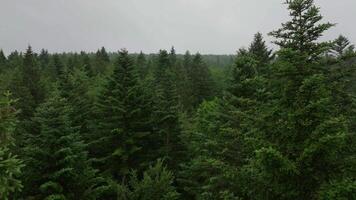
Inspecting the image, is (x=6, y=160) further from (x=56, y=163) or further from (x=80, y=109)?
(x=80, y=109)

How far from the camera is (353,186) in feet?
41.6

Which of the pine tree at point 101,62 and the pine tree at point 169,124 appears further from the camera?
the pine tree at point 101,62

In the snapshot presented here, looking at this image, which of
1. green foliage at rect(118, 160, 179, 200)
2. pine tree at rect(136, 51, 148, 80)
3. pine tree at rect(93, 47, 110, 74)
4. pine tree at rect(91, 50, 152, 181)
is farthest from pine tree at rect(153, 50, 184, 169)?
pine tree at rect(93, 47, 110, 74)

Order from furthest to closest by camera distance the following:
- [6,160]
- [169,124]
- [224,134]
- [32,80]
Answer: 1. [32,80]
2. [169,124]
3. [224,134]
4. [6,160]

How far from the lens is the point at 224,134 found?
22.5 metres

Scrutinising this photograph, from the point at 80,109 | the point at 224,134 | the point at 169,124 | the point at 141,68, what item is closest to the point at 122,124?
the point at 169,124

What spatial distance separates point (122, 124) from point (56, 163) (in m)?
11.3

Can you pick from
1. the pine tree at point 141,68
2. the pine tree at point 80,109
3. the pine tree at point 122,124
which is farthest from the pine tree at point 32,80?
the pine tree at point 141,68

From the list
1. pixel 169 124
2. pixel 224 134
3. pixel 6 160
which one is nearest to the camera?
pixel 6 160

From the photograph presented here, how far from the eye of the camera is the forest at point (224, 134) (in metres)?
13.8

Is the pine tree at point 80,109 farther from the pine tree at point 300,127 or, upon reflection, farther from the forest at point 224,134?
the pine tree at point 300,127

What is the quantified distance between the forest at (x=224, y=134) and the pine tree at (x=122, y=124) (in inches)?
3.6

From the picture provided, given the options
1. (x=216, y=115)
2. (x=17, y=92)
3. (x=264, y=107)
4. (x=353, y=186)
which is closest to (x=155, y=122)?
(x=216, y=115)

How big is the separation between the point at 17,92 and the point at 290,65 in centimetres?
3757
